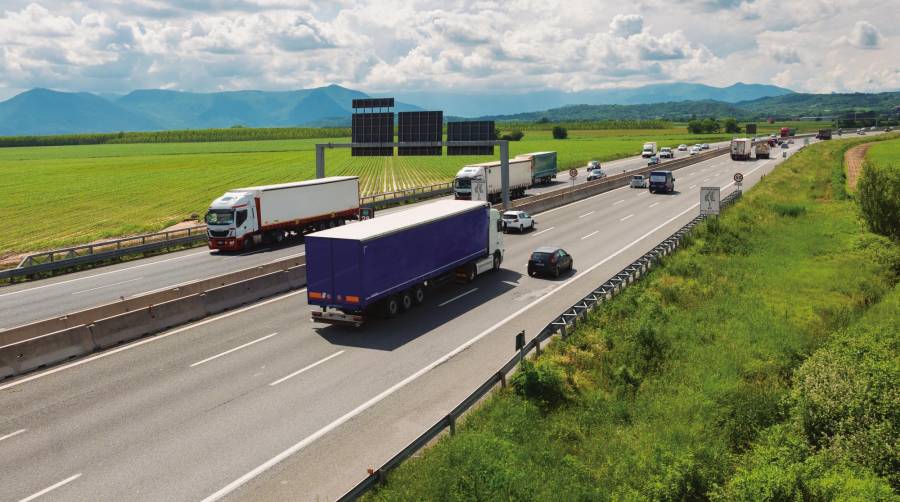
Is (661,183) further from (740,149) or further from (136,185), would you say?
(136,185)

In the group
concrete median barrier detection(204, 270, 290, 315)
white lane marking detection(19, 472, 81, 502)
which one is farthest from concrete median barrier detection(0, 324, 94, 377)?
white lane marking detection(19, 472, 81, 502)

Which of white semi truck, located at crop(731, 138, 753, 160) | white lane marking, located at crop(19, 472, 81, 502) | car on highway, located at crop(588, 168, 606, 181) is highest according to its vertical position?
white semi truck, located at crop(731, 138, 753, 160)

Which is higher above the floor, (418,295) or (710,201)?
(710,201)

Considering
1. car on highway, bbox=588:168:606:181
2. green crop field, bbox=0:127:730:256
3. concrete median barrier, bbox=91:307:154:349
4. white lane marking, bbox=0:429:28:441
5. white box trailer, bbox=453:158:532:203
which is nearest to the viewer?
white lane marking, bbox=0:429:28:441

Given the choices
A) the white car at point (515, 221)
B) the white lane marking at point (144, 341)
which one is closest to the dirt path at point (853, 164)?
the white car at point (515, 221)

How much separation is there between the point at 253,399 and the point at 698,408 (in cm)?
1095

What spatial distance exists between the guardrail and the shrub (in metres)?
10.3

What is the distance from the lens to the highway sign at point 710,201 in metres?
37.1

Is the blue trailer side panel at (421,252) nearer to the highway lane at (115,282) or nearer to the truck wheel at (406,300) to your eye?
the truck wheel at (406,300)

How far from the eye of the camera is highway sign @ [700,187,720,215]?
37.1 m

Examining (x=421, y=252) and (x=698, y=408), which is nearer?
(x=698, y=408)

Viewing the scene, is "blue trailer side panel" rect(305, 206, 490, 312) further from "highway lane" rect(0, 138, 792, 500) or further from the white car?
the white car

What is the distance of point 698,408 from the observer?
49.8ft

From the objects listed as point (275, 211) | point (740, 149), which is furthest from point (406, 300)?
point (740, 149)
